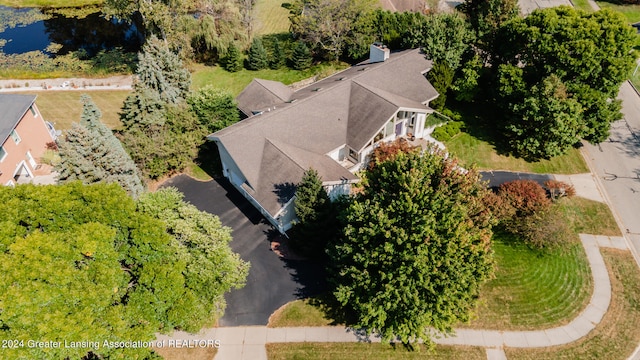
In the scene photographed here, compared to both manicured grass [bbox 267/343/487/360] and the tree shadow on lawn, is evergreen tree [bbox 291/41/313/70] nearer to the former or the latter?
the tree shadow on lawn

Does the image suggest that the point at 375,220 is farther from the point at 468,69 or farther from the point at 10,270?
the point at 468,69

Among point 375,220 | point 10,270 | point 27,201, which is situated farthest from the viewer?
point 375,220

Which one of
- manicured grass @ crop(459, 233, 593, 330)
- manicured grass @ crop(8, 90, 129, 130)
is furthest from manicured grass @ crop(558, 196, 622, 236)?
manicured grass @ crop(8, 90, 129, 130)

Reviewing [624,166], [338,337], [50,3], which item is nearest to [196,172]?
[338,337]

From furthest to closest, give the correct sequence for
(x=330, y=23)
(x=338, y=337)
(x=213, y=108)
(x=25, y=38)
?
(x=25, y=38)
(x=330, y=23)
(x=213, y=108)
(x=338, y=337)

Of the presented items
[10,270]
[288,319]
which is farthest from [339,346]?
[10,270]

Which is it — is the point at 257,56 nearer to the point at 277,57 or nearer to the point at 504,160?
the point at 277,57
